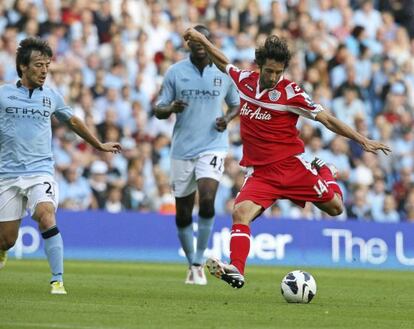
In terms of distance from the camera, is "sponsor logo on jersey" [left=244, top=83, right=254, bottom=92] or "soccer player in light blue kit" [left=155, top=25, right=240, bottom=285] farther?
"soccer player in light blue kit" [left=155, top=25, right=240, bottom=285]

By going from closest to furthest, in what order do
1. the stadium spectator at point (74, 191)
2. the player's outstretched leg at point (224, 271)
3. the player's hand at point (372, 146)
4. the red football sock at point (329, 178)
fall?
the player's outstretched leg at point (224, 271) < the player's hand at point (372, 146) < the red football sock at point (329, 178) < the stadium spectator at point (74, 191)

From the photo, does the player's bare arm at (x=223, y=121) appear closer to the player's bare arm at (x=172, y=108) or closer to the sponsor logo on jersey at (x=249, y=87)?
the player's bare arm at (x=172, y=108)

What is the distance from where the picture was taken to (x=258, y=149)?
12.9 m

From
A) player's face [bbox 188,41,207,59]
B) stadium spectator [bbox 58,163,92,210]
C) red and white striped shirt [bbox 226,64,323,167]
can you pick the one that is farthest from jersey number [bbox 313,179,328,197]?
stadium spectator [bbox 58,163,92,210]

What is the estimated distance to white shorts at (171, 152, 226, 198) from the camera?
1562cm

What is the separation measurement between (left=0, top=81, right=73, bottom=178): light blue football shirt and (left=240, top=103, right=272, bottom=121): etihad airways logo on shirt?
207 cm

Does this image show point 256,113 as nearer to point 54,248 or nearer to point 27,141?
point 27,141

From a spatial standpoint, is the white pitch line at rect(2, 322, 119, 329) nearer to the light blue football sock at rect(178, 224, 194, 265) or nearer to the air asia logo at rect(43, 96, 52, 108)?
the air asia logo at rect(43, 96, 52, 108)

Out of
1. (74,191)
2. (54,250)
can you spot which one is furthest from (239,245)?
(74,191)

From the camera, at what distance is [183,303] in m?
12.1

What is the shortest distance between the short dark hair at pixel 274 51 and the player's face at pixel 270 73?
0.05 m

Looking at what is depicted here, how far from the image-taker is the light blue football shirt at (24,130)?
42.3 feet

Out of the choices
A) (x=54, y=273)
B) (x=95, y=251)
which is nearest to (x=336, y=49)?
(x=95, y=251)

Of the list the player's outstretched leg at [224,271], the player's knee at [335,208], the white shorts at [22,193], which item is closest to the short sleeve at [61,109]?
the white shorts at [22,193]
